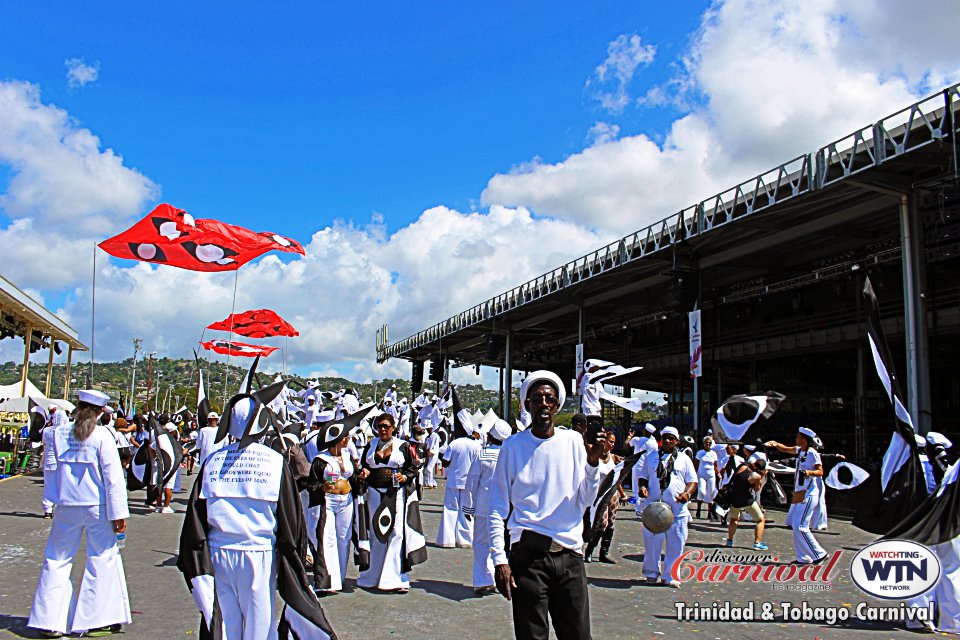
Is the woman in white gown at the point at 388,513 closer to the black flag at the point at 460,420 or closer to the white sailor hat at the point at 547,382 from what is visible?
the white sailor hat at the point at 547,382

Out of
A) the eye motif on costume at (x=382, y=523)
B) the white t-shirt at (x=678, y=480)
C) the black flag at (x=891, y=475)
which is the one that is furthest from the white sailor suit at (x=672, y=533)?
the eye motif on costume at (x=382, y=523)

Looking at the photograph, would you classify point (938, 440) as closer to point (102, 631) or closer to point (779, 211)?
point (102, 631)

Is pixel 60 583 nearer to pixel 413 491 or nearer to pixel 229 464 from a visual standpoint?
pixel 229 464

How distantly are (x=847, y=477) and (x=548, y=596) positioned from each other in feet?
15.1

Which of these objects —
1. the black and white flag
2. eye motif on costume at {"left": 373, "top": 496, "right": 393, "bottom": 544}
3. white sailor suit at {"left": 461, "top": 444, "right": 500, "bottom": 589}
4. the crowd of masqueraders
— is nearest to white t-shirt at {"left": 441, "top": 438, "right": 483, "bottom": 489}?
the crowd of masqueraders

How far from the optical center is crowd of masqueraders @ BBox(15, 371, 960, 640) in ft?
13.7

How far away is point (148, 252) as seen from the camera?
12.2 m

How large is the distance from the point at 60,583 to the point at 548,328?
1813 inches

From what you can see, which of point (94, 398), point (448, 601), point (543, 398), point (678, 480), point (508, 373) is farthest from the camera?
point (508, 373)

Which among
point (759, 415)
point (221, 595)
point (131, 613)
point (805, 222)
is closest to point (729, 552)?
point (759, 415)

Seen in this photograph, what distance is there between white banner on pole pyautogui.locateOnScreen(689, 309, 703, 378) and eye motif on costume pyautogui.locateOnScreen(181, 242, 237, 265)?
18396 mm

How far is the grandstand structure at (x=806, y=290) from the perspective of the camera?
19219 millimetres

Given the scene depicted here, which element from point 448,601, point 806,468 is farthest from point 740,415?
point 448,601

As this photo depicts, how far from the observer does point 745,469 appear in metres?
12.3
